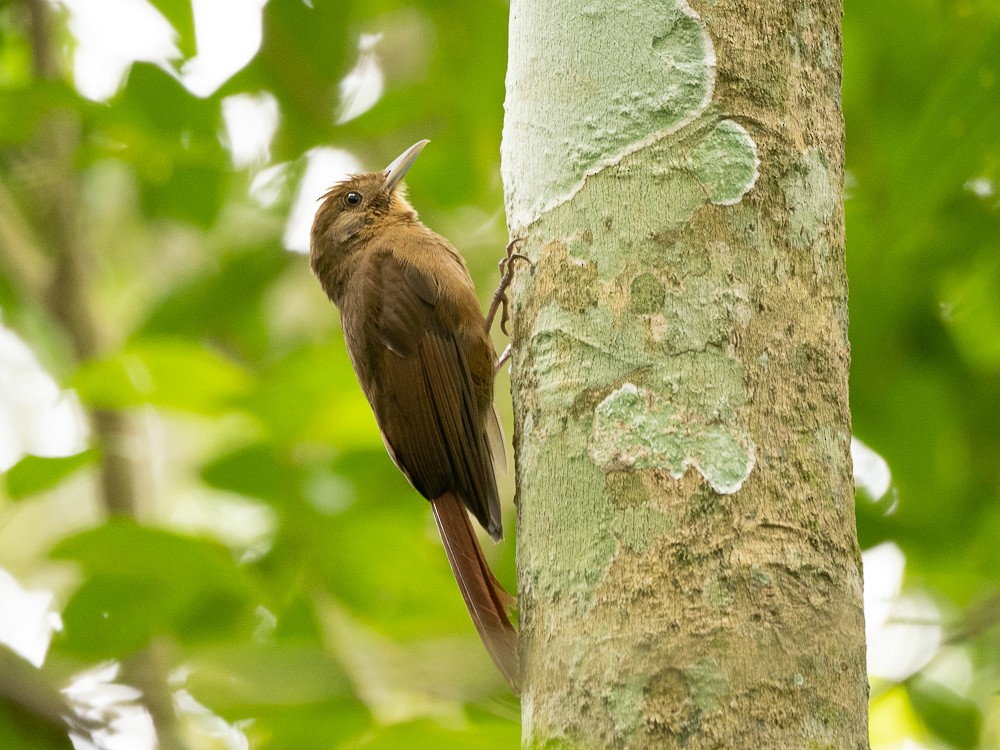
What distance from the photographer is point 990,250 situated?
3.12m

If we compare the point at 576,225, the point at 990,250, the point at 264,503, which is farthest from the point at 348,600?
the point at 990,250

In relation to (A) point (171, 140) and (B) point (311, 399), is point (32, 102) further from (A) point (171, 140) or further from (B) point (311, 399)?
(B) point (311, 399)

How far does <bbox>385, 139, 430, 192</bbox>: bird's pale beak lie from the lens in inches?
154

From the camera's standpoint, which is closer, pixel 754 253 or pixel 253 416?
pixel 754 253

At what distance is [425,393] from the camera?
3193 millimetres

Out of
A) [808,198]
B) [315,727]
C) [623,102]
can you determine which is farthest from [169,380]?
[808,198]

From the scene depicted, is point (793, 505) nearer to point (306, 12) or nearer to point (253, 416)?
point (253, 416)

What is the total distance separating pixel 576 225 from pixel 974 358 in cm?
197

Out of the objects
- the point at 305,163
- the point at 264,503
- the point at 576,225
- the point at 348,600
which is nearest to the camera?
the point at 576,225

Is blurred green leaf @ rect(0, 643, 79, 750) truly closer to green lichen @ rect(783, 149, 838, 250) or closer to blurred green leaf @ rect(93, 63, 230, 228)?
green lichen @ rect(783, 149, 838, 250)

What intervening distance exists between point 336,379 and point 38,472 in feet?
2.40

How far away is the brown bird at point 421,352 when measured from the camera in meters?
2.91

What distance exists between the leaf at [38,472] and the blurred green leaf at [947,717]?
2053 millimetres

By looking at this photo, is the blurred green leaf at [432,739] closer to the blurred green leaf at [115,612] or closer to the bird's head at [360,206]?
the blurred green leaf at [115,612]
